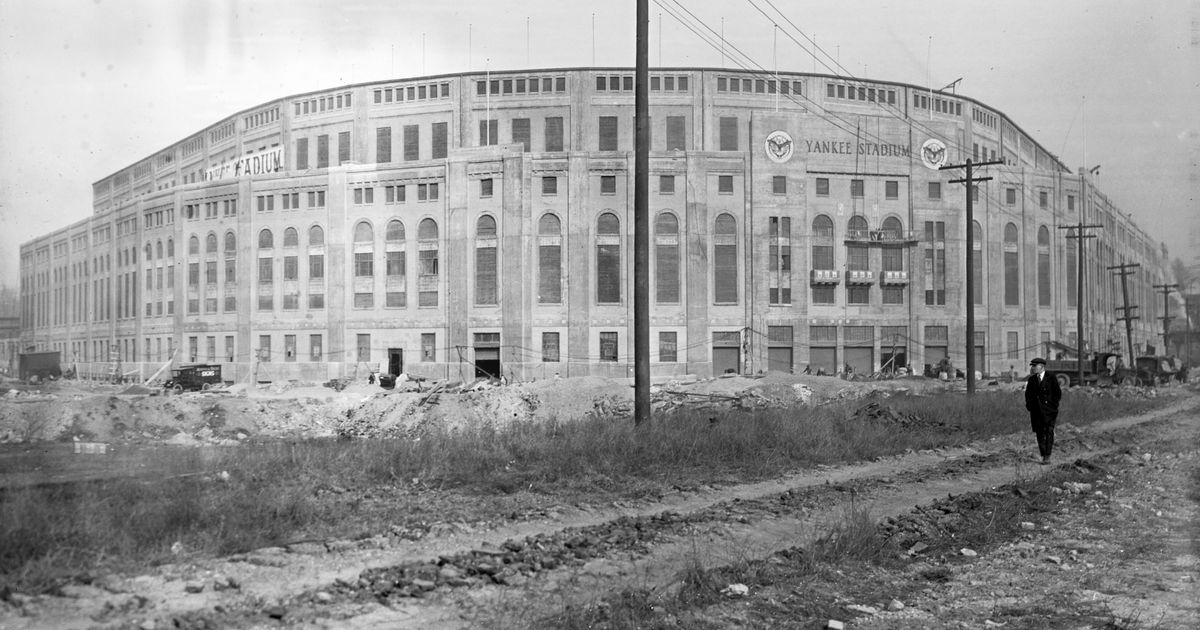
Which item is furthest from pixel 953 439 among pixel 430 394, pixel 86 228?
pixel 86 228

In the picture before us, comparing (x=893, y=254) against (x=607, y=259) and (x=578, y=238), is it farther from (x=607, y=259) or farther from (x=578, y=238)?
(x=578, y=238)

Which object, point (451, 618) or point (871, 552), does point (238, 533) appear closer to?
point (451, 618)

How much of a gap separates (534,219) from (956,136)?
109 feet

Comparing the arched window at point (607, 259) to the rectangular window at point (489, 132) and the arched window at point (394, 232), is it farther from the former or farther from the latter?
the arched window at point (394, 232)

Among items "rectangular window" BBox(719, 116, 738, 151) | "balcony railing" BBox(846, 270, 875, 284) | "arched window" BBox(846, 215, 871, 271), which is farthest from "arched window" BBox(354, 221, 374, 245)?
"arched window" BBox(846, 215, 871, 271)

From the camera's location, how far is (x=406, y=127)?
205 feet

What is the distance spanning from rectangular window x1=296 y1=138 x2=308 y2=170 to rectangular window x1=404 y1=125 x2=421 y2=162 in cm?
865

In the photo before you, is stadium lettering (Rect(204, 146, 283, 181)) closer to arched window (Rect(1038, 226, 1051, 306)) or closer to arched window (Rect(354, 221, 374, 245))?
arched window (Rect(354, 221, 374, 245))

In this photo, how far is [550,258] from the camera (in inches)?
2185

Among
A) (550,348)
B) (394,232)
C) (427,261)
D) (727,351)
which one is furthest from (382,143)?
(727,351)

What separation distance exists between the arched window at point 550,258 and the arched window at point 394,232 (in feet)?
31.1

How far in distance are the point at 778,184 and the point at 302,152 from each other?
36.7 m

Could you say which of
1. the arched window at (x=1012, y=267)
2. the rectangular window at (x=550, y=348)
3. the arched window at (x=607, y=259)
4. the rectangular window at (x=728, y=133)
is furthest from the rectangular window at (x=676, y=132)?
the arched window at (x=1012, y=267)

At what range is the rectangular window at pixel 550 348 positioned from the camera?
5444cm
